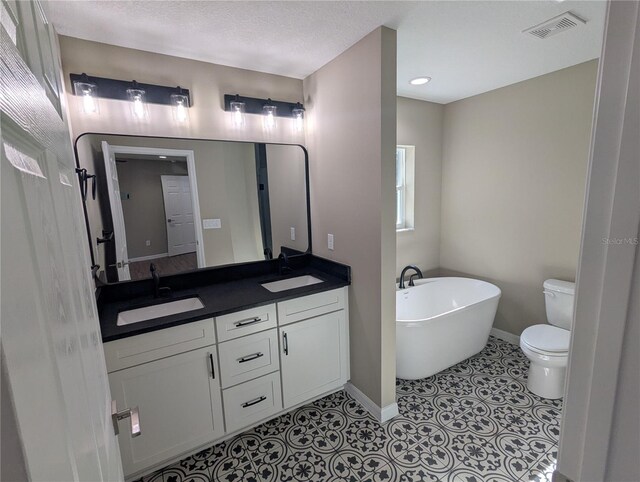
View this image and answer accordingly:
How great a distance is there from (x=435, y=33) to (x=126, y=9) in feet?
5.59

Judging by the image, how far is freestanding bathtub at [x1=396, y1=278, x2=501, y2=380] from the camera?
2.40 m

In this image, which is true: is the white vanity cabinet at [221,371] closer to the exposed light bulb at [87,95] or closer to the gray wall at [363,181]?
the gray wall at [363,181]

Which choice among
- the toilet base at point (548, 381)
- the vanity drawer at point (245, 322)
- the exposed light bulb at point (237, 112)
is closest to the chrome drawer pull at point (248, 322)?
the vanity drawer at point (245, 322)

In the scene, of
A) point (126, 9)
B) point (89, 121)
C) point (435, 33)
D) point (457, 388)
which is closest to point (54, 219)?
point (126, 9)

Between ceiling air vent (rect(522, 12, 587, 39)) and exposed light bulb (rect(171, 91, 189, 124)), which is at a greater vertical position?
ceiling air vent (rect(522, 12, 587, 39))

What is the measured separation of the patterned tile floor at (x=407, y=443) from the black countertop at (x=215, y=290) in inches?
35.0

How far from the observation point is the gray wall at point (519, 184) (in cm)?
253

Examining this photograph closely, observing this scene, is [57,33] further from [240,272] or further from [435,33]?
[435,33]

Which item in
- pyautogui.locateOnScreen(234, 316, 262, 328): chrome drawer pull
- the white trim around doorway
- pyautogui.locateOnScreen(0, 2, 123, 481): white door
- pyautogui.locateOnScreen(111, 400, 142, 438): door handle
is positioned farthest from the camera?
the white trim around doorway

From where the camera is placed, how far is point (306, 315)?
212 centimetres

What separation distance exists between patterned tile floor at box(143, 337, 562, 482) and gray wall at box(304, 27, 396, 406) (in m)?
0.25

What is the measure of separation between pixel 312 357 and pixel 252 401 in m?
0.48

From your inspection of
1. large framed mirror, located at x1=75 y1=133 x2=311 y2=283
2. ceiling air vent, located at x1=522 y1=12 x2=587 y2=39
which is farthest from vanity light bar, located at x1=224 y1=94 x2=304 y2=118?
ceiling air vent, located at x1=522 y1=12 x2=587 y2=39

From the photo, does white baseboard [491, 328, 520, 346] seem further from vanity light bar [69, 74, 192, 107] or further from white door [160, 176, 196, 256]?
vanity light bar [69, 74, 192, 107]
